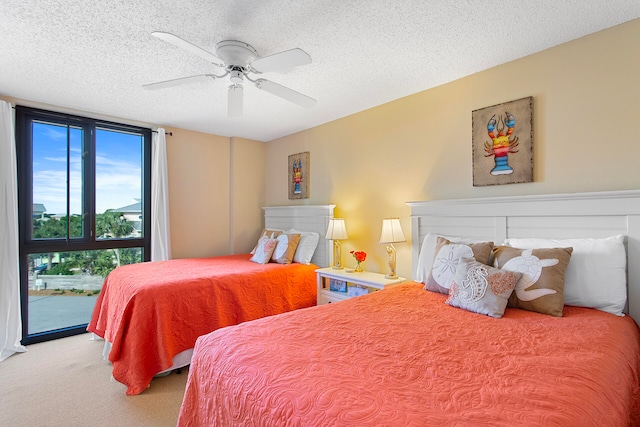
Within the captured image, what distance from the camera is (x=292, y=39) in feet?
6.86

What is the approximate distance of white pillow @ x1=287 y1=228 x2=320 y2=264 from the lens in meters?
3.65

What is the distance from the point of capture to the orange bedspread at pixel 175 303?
93.8 inches

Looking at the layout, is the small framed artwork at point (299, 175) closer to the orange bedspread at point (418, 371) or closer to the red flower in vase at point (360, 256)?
the red flower in vase at point (360, 256)

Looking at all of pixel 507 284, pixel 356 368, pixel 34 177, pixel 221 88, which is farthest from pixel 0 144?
pixel 507 284

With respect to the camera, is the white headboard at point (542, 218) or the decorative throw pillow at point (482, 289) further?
the white headboard at point (542, 218)

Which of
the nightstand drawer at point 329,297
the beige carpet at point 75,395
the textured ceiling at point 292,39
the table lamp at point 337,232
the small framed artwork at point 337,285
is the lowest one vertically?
the beige carpet at point 75,395

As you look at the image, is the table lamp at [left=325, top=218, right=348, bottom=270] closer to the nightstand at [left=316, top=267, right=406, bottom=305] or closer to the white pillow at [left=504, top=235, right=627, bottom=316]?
the nightstand at [left=316, top=267, right=406, bottom=305]

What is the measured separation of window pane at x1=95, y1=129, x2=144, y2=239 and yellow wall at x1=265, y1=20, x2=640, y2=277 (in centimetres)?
202

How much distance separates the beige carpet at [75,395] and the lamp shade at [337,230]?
6.00 feet

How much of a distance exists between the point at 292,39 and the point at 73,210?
3.05 m

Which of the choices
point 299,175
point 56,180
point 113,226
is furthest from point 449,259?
point 56,180

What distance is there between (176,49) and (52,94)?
1721 millimetres

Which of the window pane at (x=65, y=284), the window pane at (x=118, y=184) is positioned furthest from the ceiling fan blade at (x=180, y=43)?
the window pane at (x=65, y=284)

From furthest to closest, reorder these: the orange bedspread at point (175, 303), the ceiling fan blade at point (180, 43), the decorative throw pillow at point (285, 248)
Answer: the decorative throw pillow at point (285, 248), the orange bedspread at point (175, 303), the ceiling fan blade at point (180, 43)
